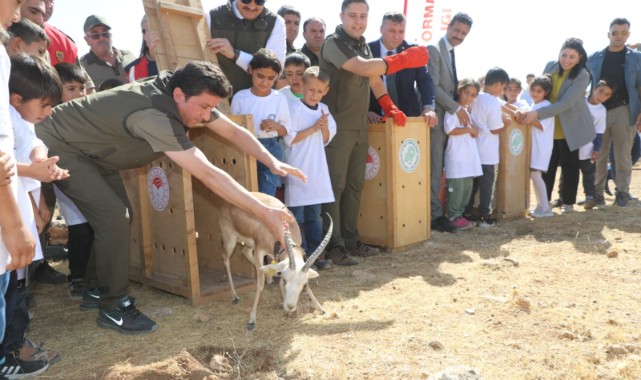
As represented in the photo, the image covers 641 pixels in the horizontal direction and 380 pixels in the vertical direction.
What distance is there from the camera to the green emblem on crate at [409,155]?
5.83 meters

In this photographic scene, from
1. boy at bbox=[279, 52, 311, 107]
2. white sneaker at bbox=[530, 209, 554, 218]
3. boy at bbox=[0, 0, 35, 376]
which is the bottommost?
white sneaker at bbox=[530, 209, 554, 218]

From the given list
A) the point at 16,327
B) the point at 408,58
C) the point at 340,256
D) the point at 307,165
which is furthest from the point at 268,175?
the point at 16,327

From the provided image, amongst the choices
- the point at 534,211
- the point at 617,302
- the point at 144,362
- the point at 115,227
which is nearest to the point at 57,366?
the point at 144,362

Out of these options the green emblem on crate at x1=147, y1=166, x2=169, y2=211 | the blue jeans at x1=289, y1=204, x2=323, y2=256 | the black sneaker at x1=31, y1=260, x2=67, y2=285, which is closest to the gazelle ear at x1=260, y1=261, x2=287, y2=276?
the green emblem on crate at x1=147, y1=166, x2=169, y2=211

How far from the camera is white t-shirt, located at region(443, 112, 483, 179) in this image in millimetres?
6613

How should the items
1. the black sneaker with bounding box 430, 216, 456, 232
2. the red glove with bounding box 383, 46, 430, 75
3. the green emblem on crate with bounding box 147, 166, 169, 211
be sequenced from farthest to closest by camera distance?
the black sneaker with bounding box 430, 216, 456, 232 → the red glove with bounding box 383, 46, 430, 75 → the green emblem on crate with bounding box 147, 166, 169, 211

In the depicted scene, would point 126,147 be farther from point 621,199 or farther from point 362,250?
point 621,199

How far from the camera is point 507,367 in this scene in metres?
3.07

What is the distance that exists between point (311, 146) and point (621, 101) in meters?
5.61

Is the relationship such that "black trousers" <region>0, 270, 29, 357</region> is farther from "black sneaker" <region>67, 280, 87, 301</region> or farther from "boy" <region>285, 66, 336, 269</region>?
"boy" <region>285, 66, 336, 269</region>

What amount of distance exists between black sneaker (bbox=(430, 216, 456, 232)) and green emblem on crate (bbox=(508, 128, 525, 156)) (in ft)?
4.72

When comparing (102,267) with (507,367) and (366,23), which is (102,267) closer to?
(507,367)

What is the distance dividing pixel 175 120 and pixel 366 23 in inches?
107

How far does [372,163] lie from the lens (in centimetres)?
594
